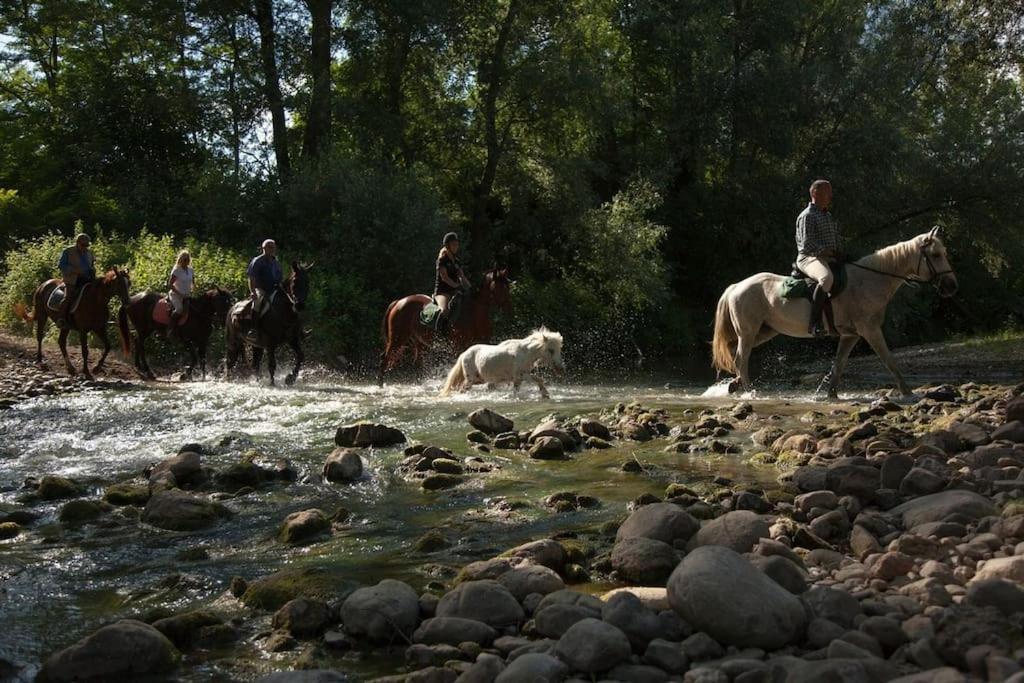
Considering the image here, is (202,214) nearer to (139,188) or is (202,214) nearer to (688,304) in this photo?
(139,188)

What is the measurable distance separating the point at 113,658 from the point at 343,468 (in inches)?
193

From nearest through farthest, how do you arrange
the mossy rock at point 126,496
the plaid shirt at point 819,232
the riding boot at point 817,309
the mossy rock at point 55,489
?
the mossy rock at point 126,496 < the mossy rock at point 55,489 < the plaid shirt at point 819,232 < the riding boot at point 817,309

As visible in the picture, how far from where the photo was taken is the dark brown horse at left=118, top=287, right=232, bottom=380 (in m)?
21.4

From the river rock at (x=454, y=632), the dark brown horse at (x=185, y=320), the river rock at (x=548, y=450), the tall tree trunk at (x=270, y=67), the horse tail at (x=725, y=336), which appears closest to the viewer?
the river rock at (x=454, y=632)

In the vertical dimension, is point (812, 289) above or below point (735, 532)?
above

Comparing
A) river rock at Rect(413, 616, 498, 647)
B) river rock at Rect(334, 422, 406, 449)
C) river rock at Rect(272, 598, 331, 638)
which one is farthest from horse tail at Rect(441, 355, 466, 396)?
river rock at Rect(413, 616, 498, 647)

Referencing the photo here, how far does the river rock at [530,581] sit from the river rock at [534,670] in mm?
1153

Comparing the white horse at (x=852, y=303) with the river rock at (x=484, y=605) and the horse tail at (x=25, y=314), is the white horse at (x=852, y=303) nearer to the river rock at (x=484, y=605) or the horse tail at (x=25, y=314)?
the river rock at (x=484, y=605)

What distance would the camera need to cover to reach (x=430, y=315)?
19.5 m

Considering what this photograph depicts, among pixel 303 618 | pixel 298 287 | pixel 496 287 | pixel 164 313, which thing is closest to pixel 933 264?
pixel 496 287

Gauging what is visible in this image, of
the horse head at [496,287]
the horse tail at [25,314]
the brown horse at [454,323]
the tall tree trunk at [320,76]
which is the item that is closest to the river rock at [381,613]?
the brown horse at [454,323]

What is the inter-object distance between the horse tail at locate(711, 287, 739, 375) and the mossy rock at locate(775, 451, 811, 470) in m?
6.50

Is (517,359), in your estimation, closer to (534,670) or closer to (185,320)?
(185,320)

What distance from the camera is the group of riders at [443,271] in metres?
15.0
